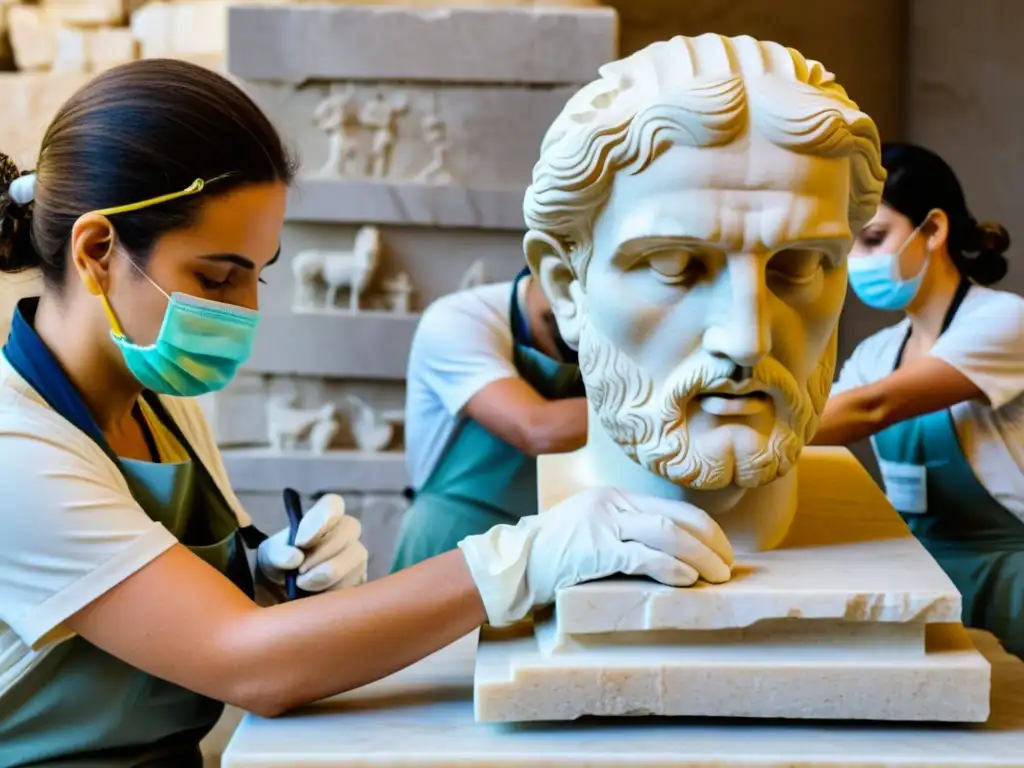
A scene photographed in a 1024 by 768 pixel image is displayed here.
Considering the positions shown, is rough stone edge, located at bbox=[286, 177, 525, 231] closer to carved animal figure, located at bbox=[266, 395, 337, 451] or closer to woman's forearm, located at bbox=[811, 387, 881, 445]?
carved animal figure, located at bbox=[266, 395, 337, 451]

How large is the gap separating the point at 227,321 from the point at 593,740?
2.79 ft

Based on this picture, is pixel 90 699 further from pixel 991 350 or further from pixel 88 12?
pixel 88 12

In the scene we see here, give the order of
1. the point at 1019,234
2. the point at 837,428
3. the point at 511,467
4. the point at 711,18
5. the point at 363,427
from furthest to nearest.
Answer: the point at 711,18 → the point at 1019,234 → the point at 363,427 → the point at 511,467 → the point at 837,428

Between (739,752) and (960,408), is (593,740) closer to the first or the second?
(739,752)

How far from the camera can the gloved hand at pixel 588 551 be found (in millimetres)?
1777

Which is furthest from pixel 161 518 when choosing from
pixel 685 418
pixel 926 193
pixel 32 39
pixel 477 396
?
pixel 32 39

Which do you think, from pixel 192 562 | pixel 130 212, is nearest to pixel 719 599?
pixel 192 562

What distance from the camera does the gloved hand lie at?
1.78 meters

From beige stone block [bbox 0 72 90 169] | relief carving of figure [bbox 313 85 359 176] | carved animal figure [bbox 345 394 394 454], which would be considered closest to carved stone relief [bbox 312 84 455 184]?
relief carving of figure [bbox 313 85 359 176]

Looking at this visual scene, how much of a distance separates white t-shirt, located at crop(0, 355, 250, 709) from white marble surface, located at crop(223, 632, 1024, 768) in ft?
0.98

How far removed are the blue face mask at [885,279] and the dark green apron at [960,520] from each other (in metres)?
0.11

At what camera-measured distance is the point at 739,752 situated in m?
1.71

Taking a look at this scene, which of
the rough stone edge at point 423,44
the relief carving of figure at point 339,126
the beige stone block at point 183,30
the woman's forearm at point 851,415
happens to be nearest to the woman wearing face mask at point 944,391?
the woman's forearm at point 851,415

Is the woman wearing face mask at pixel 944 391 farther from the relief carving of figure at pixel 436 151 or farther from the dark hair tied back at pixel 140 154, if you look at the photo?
the relief carving of figure at pixel 436 151
